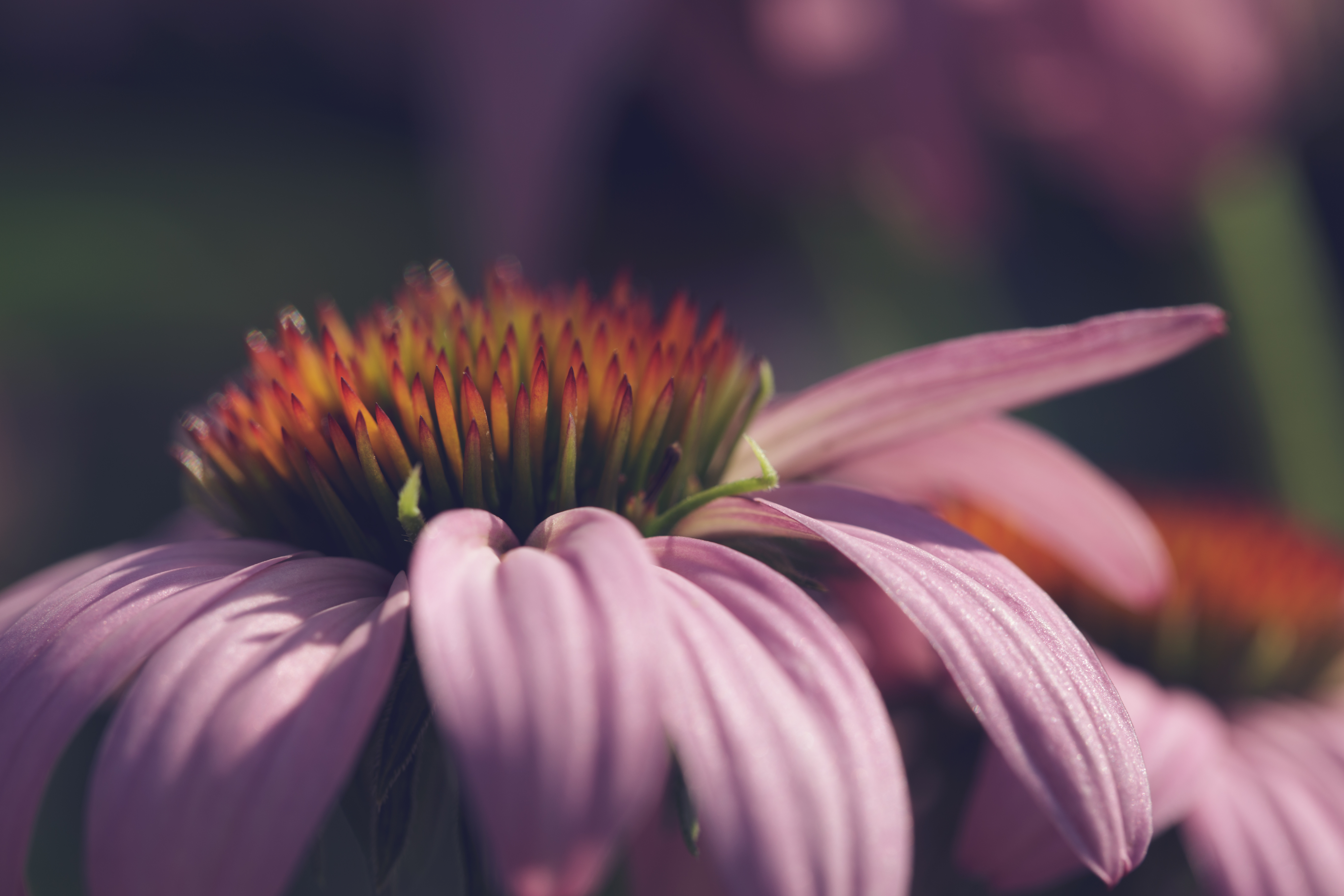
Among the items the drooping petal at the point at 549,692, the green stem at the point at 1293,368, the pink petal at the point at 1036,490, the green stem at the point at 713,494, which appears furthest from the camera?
the green stem at the point at 1293,368

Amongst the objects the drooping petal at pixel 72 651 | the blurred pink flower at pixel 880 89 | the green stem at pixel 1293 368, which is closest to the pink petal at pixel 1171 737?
the drooping petal at pixel 72 651

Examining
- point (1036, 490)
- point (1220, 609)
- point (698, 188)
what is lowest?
point (1220, 609)

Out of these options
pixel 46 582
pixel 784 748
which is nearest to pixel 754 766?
pixel 784 748

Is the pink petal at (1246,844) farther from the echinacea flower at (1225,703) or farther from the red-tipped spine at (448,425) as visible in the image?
the red-tipped spine at (448,425)

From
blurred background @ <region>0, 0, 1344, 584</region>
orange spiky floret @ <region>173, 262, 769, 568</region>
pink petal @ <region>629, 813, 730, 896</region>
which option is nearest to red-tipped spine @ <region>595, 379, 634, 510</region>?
orange spiky floret @ <region>173, 262, 769, 568</region>

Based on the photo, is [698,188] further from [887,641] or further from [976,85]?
[887,641]
